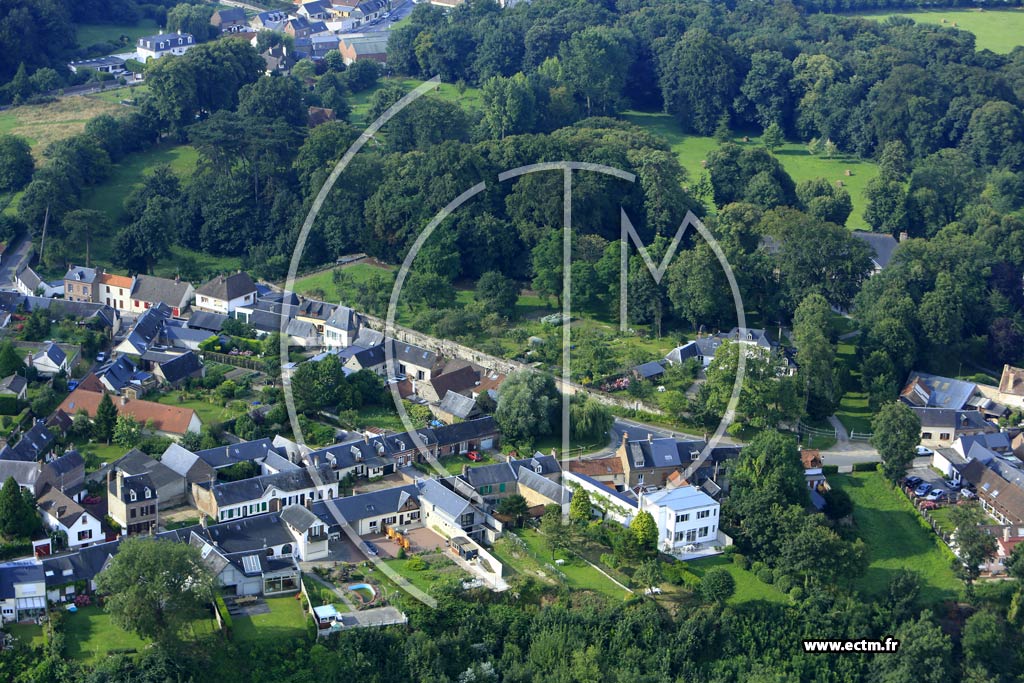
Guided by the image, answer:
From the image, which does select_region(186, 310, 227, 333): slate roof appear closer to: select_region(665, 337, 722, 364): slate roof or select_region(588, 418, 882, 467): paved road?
select_region(588, 418, 882, 467): paved road

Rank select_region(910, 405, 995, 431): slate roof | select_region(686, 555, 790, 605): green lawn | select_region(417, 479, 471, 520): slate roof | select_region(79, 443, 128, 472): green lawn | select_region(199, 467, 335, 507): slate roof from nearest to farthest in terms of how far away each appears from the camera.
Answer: select_region(686, 555, 790, 605): green lawn < select_region(417, 479, 471, 520): slate roof < select_region(199, 467, 335, 507): slate roof < select_region(79, 443, 128, 472): green lawn < select_region(910, 405, 995, 431): slate roof

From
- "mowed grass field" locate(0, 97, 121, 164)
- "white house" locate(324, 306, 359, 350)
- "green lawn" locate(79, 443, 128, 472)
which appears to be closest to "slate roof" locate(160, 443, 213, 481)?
"green lawn" locate(79, 443, 128, 472)

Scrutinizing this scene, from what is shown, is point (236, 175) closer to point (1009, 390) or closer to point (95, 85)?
point (95, 85)

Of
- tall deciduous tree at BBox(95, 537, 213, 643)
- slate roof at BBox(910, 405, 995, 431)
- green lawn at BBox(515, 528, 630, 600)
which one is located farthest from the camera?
slate roof at BBox(910, 405, 995, 431)

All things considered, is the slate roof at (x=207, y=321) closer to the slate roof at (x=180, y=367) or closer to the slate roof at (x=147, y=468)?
the slate roof at (x=180, y=367)

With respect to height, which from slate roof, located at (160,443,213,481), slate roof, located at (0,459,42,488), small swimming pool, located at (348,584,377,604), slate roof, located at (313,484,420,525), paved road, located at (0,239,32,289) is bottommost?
small swimming pool, located at (348,584,377,604)

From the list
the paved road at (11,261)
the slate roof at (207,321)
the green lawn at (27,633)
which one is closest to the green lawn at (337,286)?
the slate roof at (207,321)
